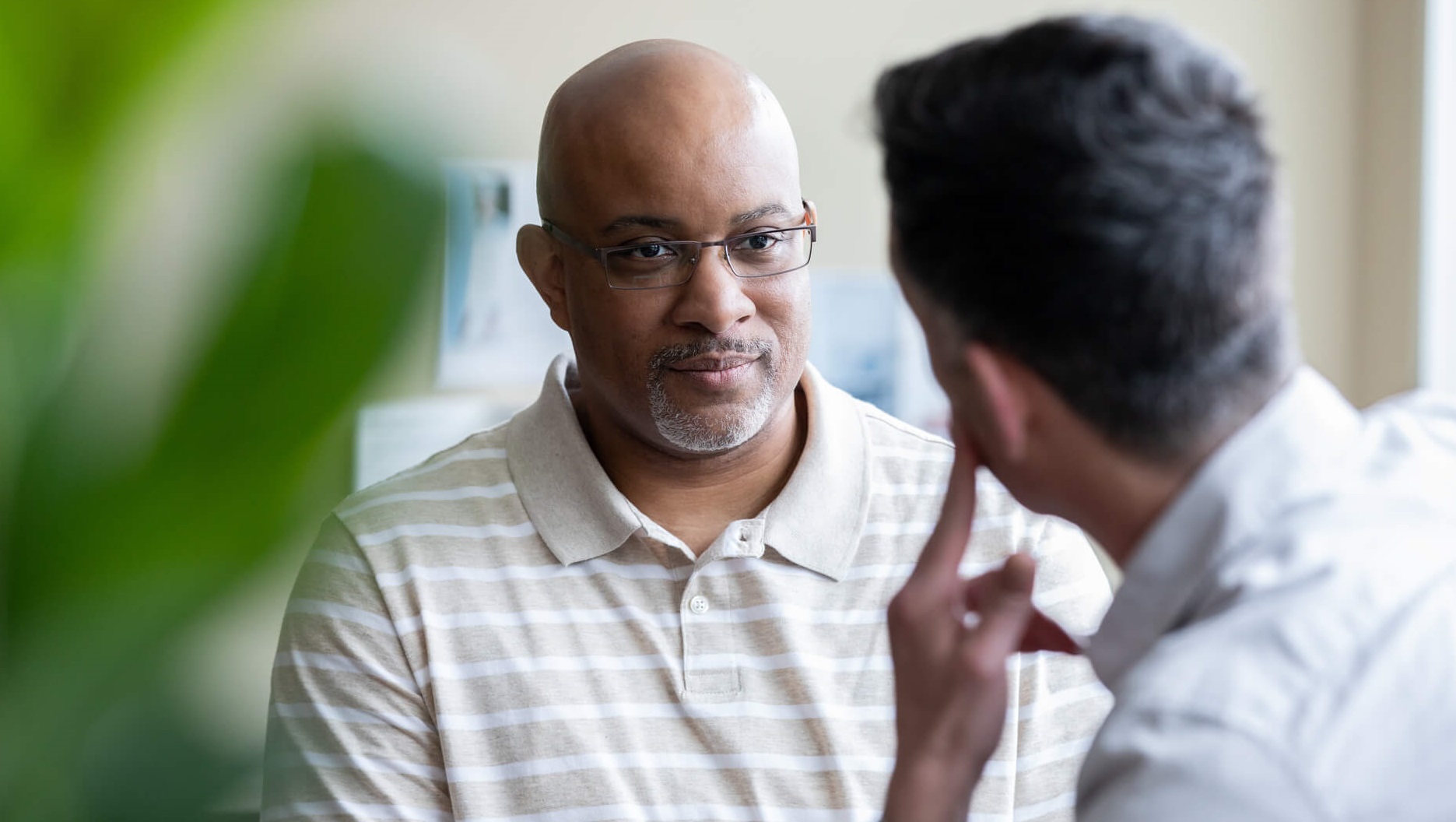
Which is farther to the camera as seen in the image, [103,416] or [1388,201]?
[1388,201]

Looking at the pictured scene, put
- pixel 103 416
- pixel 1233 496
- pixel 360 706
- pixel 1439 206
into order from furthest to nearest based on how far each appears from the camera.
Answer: pixel 1439 206 → pixel 360 706 → pixel 1233 496 → pixel 103 416

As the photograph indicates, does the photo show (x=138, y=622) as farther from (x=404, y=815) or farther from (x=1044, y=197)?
(x=404, y=815)

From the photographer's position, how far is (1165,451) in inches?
31.1

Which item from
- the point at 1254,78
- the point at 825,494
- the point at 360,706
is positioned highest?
the point at 1254,78

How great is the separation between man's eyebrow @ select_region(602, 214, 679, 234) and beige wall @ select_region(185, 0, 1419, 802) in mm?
760

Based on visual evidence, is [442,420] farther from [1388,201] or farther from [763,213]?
[1388,201]

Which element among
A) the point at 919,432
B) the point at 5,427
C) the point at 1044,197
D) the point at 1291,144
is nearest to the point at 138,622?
the point at 5,427

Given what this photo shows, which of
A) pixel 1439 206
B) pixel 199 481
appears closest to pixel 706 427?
pixel 199 481

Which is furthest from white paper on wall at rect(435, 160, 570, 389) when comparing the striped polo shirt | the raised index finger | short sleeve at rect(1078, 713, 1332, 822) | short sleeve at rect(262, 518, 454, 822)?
short sleeve at rect(1078, 713, 1332, 822)

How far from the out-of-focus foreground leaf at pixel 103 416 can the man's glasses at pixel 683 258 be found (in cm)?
124

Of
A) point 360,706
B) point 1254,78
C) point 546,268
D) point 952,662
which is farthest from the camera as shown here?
point 1254,78

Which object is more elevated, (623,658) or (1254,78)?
(1254,78)

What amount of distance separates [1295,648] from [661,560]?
3.14ft

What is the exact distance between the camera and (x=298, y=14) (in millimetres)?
314
